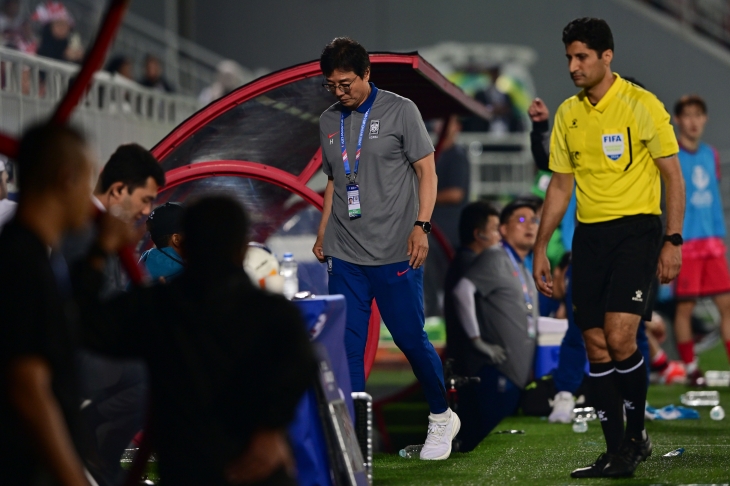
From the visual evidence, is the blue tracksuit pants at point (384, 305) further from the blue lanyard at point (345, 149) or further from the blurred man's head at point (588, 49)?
the blurred man's head at point (588, 49)

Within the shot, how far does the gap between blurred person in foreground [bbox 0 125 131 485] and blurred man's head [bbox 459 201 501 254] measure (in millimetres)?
5882

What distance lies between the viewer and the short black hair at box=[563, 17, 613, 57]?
5.63m

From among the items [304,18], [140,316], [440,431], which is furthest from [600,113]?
[304,18]

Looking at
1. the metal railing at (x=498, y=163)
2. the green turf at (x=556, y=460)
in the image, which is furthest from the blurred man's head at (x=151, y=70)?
the green turf at (x=556, y=460)

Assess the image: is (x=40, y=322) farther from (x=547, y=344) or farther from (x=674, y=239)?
(x=547, y=344)

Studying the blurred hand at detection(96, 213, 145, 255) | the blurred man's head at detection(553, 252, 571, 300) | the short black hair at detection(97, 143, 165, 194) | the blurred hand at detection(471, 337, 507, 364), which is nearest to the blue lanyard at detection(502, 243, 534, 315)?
the blurred man's head at detection(553, 252, 571, 300)

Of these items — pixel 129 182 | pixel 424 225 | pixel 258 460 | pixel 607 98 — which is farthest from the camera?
pixel 424 225

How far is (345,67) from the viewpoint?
19.1 ft

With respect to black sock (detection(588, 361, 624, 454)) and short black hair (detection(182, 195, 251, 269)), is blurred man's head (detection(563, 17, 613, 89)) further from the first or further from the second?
short black hair (detection(182, 195, 251, 269))

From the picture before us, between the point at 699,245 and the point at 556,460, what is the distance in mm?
4882

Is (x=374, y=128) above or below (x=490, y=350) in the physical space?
above

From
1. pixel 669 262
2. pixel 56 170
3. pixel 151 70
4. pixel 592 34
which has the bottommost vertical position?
pixel 669 262

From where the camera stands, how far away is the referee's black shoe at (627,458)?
556cm

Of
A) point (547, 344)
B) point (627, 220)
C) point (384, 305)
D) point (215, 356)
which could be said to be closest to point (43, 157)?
point (215, 356)
